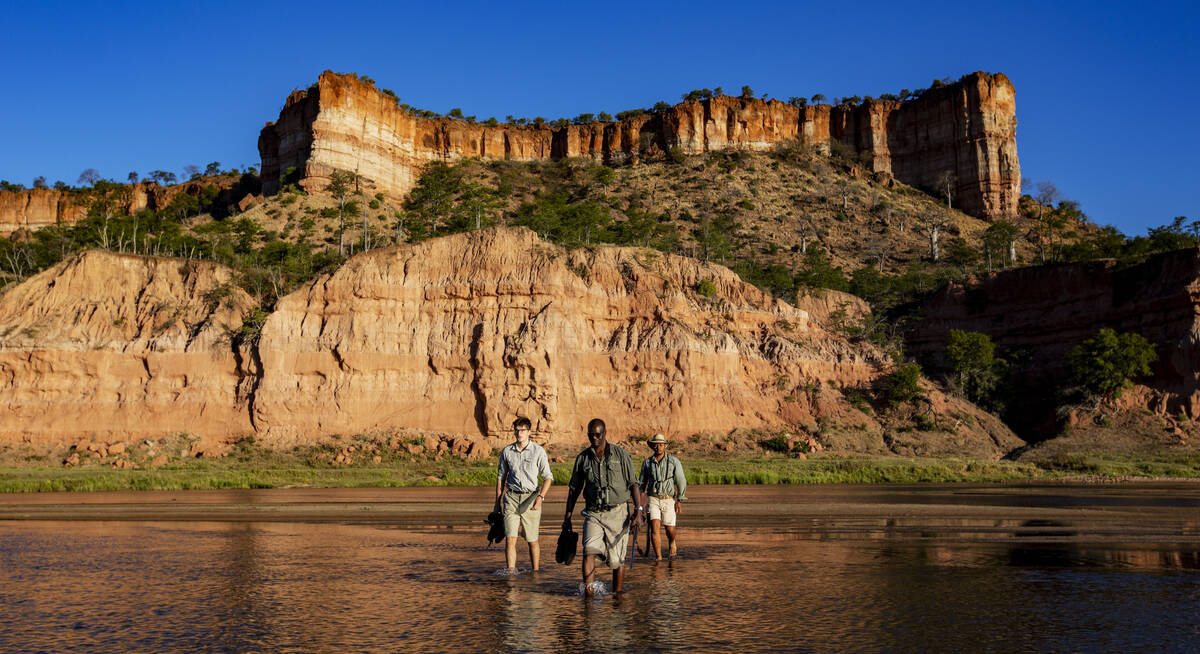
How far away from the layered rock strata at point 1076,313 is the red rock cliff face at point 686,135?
37973 millimetres

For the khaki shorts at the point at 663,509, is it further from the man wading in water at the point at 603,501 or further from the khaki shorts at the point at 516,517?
the man wading in water at the point at 603,501

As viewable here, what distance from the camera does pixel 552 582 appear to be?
33.1ft

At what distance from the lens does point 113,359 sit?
42.3 metres

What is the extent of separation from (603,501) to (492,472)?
25.0 m

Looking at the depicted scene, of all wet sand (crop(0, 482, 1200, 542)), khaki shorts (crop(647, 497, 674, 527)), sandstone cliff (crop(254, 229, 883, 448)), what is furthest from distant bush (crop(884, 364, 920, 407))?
khaki shorts (crop(647, 497, 674, 527))

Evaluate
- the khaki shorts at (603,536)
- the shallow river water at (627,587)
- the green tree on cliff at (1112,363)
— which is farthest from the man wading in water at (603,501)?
the green tree on cliff at (1112,363)

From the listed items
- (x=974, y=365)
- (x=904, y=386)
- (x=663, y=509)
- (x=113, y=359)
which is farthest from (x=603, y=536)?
(x=974, y=365)

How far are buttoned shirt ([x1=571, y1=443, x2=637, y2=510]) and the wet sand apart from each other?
6.39 metres

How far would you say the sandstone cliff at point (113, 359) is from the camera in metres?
40.8

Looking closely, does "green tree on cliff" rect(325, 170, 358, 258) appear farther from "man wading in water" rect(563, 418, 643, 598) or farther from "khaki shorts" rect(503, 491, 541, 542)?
"man wading in water" rect(563, 418, 643, 598)

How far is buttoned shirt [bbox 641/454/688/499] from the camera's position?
40.5 feet

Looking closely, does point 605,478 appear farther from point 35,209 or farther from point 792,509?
point 35,209

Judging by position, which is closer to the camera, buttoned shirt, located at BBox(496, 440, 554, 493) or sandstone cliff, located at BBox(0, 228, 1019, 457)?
buttoned shirt, located at BBox(496, 440, 554, 493)

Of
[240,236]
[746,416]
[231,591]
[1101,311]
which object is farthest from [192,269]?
[1101,311]
